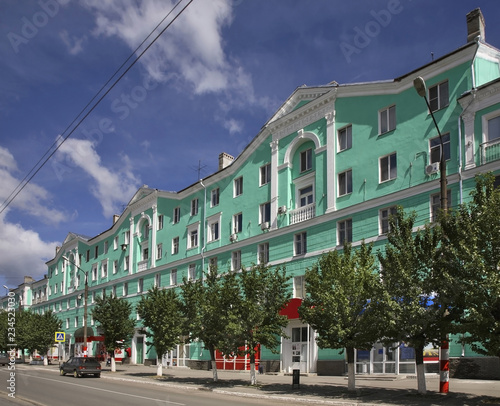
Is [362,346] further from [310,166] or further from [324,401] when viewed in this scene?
[310,166]

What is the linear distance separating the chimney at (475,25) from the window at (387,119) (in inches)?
202

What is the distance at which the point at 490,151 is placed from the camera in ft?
79.0

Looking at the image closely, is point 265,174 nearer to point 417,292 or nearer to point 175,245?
point 175,245

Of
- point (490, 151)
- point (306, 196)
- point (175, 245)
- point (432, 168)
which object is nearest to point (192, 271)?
point (175, 245)

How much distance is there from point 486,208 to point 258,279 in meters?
11.9

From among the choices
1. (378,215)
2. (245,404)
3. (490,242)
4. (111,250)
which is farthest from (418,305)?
(111,250)

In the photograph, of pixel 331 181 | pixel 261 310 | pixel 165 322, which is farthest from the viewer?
pixel 165 322

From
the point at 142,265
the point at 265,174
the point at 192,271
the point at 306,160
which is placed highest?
the point at 306,160

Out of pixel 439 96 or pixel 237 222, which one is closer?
pixel 439 96

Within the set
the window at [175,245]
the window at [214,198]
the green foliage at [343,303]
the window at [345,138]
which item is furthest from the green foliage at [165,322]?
the window at [175,245]

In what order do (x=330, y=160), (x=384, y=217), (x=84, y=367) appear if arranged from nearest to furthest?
(x=384, y=217) < (x=330, y=160) < (x=84, y=367)

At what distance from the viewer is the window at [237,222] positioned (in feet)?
130

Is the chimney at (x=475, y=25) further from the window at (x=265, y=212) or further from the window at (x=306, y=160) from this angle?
the window at (x=265, y=212)

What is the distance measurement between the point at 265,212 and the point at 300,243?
4.44 m
